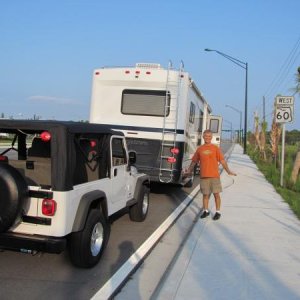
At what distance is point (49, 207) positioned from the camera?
204 inches

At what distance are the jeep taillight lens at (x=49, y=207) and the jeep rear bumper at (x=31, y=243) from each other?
0.30m

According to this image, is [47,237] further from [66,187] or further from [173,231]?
[173,231]

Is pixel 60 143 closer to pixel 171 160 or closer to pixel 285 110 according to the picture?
pixel 171 160

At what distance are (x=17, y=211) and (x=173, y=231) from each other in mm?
3932

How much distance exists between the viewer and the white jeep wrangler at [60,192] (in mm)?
5168

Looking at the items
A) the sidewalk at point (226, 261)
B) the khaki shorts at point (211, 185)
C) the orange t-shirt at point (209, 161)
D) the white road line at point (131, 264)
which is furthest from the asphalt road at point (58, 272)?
the orange t-shirt at point (209, 161)

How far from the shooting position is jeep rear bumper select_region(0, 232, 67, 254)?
17.0 ft

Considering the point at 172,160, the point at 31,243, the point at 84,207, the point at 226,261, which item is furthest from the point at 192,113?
the point at 31,243

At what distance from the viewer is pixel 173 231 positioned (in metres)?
8.42

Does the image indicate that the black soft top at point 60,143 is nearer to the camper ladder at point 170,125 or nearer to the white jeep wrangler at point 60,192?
the white jeep wrangler at point 60,192

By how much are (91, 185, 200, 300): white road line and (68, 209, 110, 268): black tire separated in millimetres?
395

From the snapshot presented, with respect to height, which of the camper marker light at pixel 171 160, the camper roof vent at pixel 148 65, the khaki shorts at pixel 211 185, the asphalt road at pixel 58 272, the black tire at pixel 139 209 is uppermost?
the camper roof vent at pixel 148 65

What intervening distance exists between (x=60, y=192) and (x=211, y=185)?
477cm

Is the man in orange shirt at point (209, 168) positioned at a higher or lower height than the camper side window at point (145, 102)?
lower
